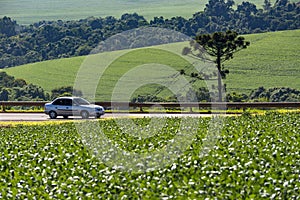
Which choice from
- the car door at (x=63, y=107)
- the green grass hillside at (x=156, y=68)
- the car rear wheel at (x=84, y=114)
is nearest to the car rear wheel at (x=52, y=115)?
the car door at (x=63, y=107)

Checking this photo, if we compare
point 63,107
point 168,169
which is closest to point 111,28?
point 63,107

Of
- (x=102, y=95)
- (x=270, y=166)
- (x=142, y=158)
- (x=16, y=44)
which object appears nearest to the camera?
(x=270, y=166)

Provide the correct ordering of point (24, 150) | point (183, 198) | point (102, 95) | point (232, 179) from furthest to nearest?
point (102, 95) < point (24, 150) < point (232, 179) < point (183, 198)

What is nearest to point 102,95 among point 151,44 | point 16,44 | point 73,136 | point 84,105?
point 151,44

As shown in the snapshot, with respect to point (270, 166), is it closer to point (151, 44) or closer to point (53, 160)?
point (53, 160)

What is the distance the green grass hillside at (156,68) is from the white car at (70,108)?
53878 mm

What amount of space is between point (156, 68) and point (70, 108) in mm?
68906

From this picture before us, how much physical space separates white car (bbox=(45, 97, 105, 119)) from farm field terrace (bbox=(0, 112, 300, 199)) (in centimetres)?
1716

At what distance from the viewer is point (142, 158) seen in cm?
1870

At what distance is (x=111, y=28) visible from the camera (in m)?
159

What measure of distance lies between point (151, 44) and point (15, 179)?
366 ft

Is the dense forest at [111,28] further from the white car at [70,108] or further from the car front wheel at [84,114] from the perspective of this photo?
the car front wheel at [84,114]

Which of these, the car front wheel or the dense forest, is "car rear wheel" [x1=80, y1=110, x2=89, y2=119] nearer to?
the car front wheel

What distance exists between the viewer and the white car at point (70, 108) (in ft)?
140
